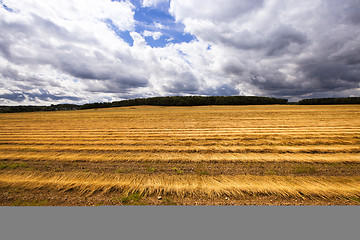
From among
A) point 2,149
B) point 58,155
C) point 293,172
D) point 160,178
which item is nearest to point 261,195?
point 293,172

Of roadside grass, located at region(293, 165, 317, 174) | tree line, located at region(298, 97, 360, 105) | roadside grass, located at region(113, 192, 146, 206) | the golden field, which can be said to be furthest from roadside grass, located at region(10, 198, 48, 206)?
tree line, located at region(298, 97, 360, 105)

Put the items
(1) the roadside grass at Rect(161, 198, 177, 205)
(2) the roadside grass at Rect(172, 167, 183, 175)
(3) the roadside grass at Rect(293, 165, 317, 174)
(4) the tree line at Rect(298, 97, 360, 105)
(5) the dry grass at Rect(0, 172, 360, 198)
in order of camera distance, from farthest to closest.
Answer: (4) the tree line at Rect(298, 97, 360, 105)
(2) the roadside grass at Rect(172, 167, 183, 175)
(3) the roadside grass at Rect(293, 165, 317, 174)
(5) the dry grass at Rect(0, 172, 360, 198)
(1) the roadside grass at Rect(161, 198, 177, 205)

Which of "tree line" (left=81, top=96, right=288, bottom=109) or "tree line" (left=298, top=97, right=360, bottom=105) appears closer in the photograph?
"tree line" (left=298, top=97, right=360, bottom=105)

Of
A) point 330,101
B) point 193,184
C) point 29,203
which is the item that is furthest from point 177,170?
point 330,101

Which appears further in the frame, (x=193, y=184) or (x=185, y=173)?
(x=185, y=173)

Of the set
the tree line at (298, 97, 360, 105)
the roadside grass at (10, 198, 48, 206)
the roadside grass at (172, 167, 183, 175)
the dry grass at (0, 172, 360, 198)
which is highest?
Answer: the tree line at (298, 97, 360, 105)

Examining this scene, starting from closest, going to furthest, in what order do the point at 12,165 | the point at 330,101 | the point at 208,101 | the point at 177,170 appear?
the point at 177,170 → the point at 12,165 → the point at 330,101 → the point at 208,101

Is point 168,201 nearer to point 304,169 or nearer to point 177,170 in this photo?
point 177,170

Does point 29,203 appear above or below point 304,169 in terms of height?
below

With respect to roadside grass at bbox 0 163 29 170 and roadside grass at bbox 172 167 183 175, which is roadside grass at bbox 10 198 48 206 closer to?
roadside grass at bbox 0 163 29 170

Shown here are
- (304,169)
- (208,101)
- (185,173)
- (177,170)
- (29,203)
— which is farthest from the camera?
(208,101)

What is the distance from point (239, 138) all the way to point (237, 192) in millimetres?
6592

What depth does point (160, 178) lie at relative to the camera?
5.66 meters

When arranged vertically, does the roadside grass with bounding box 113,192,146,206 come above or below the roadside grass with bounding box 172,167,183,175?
below
